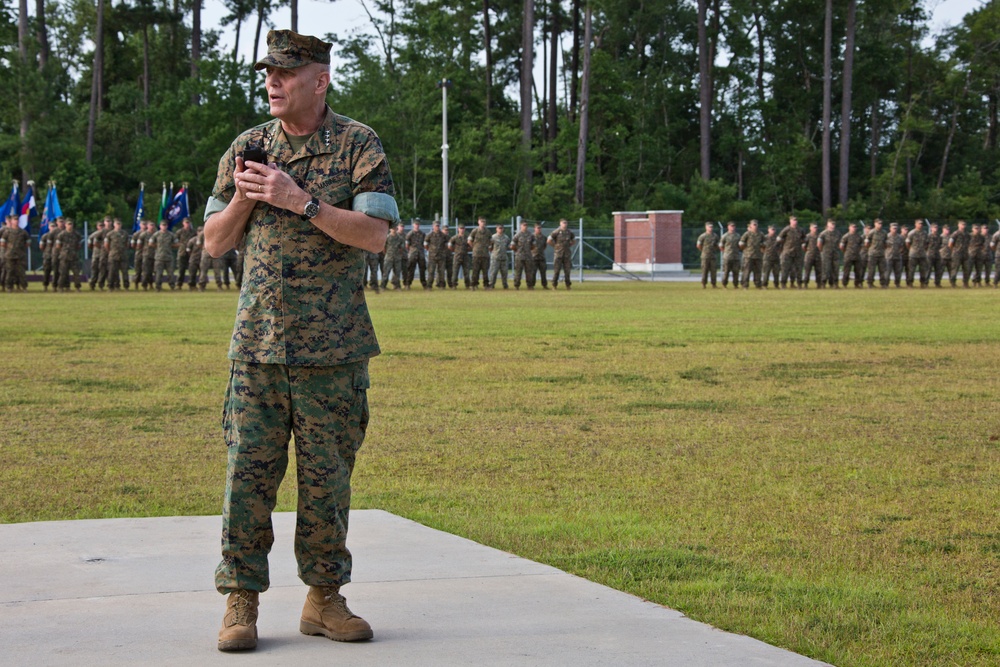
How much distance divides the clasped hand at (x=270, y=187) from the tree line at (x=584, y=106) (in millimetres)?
60965

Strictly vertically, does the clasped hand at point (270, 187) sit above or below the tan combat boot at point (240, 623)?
above

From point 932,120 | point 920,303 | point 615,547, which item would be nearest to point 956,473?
point 615,547

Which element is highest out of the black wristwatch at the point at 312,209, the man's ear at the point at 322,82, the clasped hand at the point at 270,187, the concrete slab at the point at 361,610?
the man's ear at the point at 322,82

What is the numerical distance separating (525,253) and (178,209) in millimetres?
15145

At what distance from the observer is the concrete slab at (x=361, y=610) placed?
4.50m

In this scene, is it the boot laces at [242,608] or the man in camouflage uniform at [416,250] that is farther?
the man in camouflage uniform at [416,250]

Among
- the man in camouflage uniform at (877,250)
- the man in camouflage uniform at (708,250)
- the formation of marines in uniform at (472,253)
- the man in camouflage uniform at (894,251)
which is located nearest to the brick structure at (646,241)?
the man in camouflage uniform at (708,250)

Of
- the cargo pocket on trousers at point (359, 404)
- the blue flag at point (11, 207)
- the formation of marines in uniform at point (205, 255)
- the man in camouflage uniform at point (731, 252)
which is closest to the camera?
the cargo pocket on trousers at point (359, 404)

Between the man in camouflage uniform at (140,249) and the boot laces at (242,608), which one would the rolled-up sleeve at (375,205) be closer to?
the boot laces at (242,608)

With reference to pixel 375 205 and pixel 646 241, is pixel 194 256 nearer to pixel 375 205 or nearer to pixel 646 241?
pixel 646 241

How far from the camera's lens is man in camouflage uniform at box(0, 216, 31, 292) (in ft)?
130

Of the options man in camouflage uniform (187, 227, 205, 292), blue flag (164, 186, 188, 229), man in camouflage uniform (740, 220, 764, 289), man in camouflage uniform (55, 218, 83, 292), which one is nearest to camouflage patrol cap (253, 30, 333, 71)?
man in camouflage uniform (55, 218, 83, 292)

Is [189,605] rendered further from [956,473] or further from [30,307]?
[30,307]

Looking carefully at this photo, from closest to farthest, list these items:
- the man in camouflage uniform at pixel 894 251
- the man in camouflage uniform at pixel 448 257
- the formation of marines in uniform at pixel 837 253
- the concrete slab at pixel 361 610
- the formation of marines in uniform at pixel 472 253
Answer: the concrete slab at pixel 361 610 < the formation of marines in uniform at pixel 472 253 < the man in camouflage uniform at pixel 448 257 < the formation of marines in uniform at pixel 837 253 < the man in camouflage uniform at pixel 894 251
